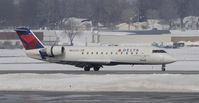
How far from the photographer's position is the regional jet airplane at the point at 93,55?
4919 cm

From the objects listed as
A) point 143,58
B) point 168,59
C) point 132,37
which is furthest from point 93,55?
point 132,37

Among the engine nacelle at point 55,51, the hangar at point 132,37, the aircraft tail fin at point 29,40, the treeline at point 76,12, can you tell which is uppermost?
the treeline at point 76,12

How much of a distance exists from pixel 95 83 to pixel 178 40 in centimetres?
10865

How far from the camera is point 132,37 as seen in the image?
137500mm

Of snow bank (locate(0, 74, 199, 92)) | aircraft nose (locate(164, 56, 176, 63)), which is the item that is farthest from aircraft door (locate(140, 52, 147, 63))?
snow bank (locate(0, 74, 199, 92))

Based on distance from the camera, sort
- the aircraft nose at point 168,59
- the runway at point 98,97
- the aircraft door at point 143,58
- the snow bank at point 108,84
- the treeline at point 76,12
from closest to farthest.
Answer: the runway at point 98,97 → the snow bank at point 108,84 → the aircraft nose at point 168,59 → the aircraft door at point 143,58 → the treeline at point 76,12

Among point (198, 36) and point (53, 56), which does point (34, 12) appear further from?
point (53, 56)

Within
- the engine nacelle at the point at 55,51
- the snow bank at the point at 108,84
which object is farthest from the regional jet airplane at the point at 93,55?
the snow bank at the point at 108,84

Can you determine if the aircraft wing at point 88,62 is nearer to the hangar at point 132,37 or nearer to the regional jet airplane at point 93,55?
the regional jet airplane at point 93,55

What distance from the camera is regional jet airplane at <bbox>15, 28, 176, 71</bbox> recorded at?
49.2 metres

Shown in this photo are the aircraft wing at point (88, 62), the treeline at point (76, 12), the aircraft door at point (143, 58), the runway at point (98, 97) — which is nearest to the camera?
the runway at point (98, 97)

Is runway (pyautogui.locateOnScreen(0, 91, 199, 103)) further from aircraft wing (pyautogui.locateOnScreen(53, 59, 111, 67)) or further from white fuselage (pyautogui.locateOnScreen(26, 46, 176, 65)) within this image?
aircraft wing (pyautogui.locateOnScreen(53, 59, 111, 67))

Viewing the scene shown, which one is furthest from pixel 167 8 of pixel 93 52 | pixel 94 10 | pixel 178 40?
pixel 93 52

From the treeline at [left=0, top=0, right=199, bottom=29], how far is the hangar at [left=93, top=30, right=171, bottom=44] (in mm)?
17088
